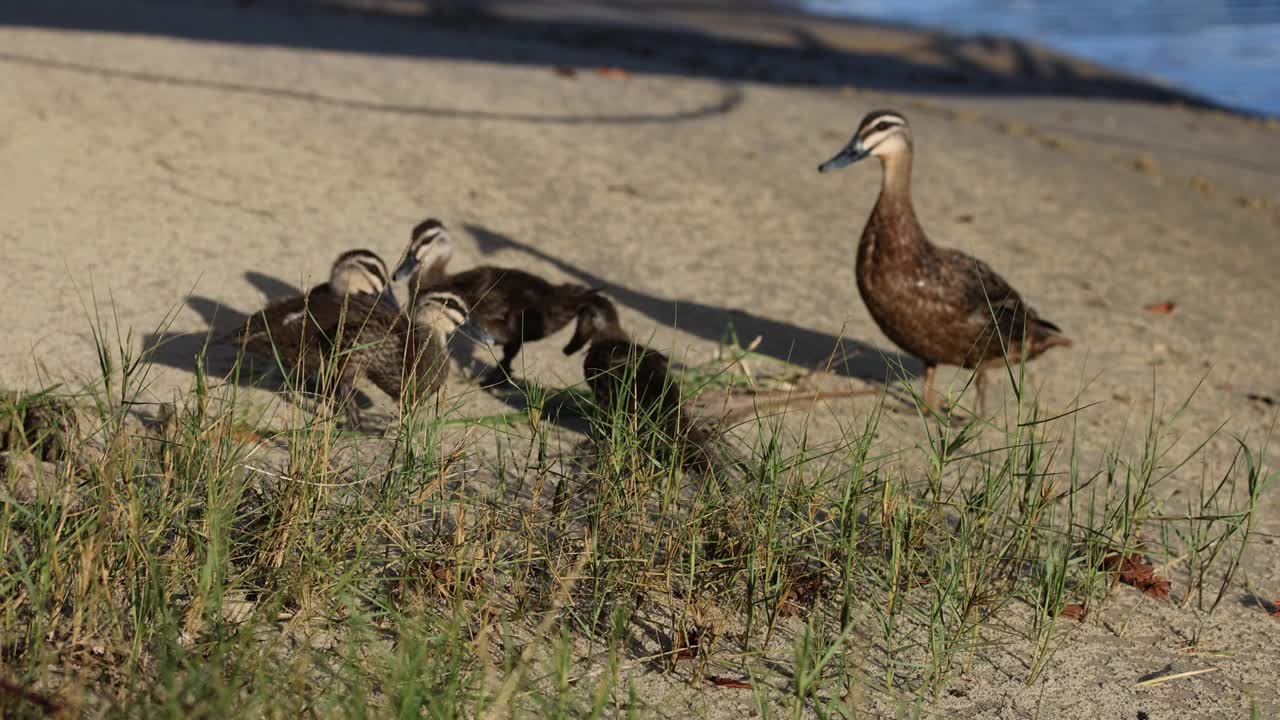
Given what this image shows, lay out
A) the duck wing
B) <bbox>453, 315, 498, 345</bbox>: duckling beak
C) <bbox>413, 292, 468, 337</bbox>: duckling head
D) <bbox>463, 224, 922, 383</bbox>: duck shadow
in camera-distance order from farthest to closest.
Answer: <bbox>463, 224, 922, 383</bbox>: duck shadow < the duck wing < <bbox>453, 315, 498, 345</bbox>: duckling beak < <bbox>413, 292, 468, 337</bbox>: duckling head

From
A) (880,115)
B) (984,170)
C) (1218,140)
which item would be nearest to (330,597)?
(880,115)

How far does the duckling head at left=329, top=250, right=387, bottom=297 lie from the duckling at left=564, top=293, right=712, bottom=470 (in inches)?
35.4

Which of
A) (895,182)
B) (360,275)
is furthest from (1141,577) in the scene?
(360,275)

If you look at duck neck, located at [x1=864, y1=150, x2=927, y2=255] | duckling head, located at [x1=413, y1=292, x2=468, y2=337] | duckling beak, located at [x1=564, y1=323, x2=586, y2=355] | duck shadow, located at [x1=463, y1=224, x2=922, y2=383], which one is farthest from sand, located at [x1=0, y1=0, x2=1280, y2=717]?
duck neck, located at [x1=864, y1=150, x2=927, y2=255]

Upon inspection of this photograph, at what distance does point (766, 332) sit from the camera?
21.7 feet

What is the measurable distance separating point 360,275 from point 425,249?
50 centimetres

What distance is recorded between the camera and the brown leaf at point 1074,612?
3.97 m

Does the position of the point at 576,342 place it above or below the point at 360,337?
below

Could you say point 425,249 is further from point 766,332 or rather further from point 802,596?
point 802,596

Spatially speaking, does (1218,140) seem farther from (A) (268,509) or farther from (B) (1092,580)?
(A) (268,509)

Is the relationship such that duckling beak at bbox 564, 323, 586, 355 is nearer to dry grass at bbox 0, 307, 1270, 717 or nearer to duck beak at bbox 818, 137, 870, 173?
duck beak at bbox 818, 137, 870, 173

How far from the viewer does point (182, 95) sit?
8.78 meters

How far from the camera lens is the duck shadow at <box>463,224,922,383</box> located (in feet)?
20.8

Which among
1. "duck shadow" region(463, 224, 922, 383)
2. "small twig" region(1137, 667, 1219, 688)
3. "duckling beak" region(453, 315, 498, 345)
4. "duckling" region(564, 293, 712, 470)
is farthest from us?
"duck shadow" region(463, 224, 922, 383)
